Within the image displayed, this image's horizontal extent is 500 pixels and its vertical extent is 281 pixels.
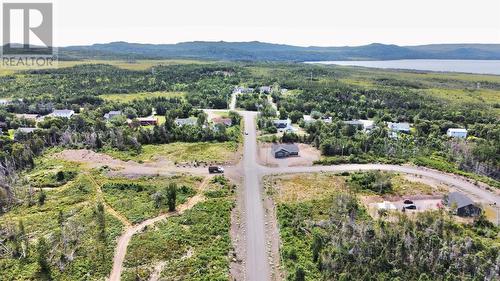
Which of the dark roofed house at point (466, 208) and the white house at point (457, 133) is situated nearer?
the dark roofed house at point (466, 208)

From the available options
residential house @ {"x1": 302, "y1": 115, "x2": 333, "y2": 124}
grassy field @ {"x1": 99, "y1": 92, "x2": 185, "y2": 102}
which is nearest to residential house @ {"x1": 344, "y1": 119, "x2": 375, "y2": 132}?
residential house @ {"x1": 302, "y1": 115, "x2": 333, "y2": 124}

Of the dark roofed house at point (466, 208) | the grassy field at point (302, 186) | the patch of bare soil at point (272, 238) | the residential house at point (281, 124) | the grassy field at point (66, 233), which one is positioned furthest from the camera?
the residential house at point (281, 124)

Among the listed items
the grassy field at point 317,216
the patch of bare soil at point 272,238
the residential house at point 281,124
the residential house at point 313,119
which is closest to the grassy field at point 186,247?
the patch of bare soil at point 272,238

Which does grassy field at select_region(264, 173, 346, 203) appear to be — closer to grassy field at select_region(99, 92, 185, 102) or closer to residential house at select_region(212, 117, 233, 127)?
residential house at select_region(212, 117, 233, 127)

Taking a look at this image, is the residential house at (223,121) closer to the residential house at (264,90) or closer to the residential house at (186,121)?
the residential house at (186,121)

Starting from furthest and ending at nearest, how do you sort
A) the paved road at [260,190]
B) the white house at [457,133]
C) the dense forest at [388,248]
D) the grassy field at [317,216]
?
the white house at [457,133] → the paved road at [260,190] → the grassy field at [317,216] → the dense forest at [388,248]

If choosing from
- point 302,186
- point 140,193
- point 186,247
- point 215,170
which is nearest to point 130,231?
point 186,247

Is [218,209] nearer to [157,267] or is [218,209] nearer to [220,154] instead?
[157,267]
